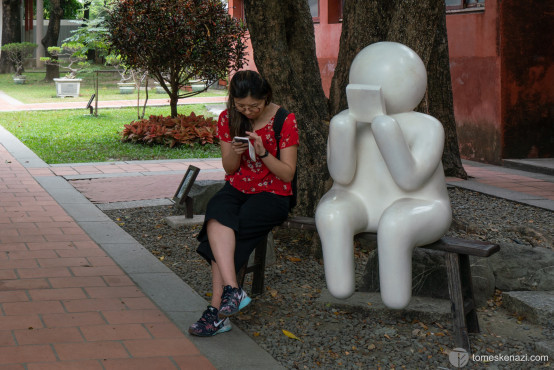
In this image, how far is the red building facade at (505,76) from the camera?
10.6m

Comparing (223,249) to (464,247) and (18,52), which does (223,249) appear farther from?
(18,52)

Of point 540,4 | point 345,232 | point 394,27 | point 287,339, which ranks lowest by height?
point 287,339

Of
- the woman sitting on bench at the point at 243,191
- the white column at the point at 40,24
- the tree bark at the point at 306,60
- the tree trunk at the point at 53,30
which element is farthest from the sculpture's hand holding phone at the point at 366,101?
the white column at the point at 40,24

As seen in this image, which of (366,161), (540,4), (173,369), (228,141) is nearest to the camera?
(173,369)

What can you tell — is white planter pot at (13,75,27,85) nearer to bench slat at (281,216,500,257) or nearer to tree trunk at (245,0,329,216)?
tree trunk at (245,0,329,216)

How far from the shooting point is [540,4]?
34.8 feet

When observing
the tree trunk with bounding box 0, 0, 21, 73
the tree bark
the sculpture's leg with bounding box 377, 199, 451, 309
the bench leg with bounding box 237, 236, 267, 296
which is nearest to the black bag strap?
the bench leg with bounding box 237, 236, 267, 296

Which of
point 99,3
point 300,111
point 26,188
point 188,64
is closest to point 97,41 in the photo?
point 99,3

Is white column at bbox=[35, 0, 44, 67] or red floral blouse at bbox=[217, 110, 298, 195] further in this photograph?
white column at bbox=[35, 0, 44, 67]

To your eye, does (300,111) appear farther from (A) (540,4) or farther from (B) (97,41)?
(B) (97,41)

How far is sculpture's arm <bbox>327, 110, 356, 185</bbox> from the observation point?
3889mm

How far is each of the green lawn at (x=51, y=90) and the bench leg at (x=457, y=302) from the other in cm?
1940

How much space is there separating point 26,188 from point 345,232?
5763mm

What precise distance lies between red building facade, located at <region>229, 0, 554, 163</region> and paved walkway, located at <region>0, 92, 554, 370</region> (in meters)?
2.16
